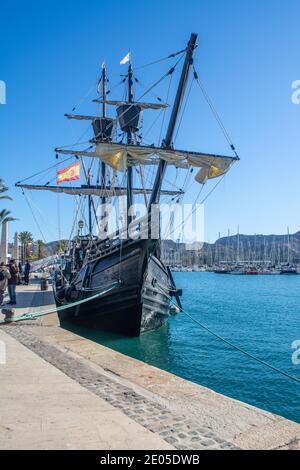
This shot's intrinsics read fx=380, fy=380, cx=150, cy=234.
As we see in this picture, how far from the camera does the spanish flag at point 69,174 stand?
2492cm

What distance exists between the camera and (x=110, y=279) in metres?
15.3

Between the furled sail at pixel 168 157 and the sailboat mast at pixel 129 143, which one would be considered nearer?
the furled sail at pixel 168 157

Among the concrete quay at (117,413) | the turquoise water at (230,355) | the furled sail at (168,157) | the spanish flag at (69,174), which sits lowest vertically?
the turquoise water at (230,355)

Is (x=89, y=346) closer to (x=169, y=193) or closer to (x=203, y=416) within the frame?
(x=203, y=416)

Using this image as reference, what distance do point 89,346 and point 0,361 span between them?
2.91 metres

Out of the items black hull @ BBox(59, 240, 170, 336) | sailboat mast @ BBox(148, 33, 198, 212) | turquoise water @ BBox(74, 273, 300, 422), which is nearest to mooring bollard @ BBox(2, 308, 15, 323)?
turquoise water @ BBox(74, 273, 300, 422)

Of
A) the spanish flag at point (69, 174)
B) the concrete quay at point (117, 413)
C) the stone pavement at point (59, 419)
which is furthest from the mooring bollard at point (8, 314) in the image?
the spanish flag at point (69, 174)

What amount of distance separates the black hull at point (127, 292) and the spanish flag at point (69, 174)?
30.6 feet

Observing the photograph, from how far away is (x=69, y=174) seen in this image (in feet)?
82.9

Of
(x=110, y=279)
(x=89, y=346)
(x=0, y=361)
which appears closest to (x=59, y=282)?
(x=110, y=279)

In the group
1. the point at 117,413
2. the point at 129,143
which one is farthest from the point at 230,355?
the point at 129,143

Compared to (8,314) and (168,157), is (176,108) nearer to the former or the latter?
(168,157)

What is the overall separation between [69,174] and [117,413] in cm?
2211

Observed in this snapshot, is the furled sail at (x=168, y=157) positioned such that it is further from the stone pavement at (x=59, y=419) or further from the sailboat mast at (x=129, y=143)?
the stone pavement at (x=59, y=419)
